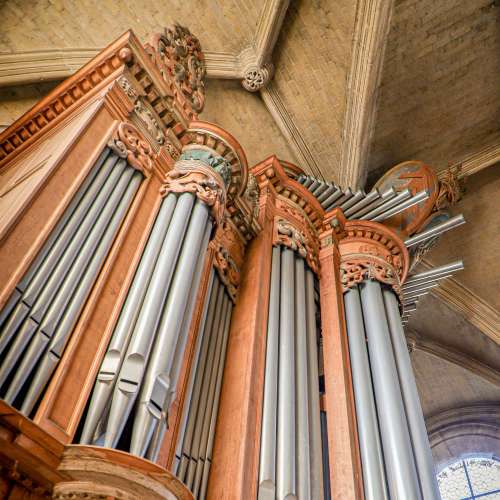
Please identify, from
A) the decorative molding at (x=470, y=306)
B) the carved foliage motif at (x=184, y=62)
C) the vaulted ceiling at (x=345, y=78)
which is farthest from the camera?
the decorative molding at (x=470, y=306)

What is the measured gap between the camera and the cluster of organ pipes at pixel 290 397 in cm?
305

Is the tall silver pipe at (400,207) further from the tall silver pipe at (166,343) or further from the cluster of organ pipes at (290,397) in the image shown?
the tall silver pipe at (166,343)

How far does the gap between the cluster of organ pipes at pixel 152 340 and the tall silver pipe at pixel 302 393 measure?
1034 mm

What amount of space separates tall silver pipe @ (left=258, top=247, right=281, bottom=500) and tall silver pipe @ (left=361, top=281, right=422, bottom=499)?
3.18 ft

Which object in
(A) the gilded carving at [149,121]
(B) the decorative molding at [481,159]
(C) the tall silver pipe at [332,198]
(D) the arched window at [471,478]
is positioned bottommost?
(A) the gilded carving at [149,121]

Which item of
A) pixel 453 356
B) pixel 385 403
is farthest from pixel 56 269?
pixel 453 356

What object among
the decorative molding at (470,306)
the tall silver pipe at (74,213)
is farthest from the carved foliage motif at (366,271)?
the decorative molding at (470,306)

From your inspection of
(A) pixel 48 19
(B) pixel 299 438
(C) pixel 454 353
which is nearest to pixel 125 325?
(B) pixel 299 438

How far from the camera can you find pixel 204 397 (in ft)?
11.0

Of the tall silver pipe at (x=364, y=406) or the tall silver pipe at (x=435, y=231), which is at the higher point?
the tall silver pipe at (x=435, y=231)

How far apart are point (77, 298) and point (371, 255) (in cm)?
366

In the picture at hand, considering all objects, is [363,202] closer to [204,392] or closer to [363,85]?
[363,85]

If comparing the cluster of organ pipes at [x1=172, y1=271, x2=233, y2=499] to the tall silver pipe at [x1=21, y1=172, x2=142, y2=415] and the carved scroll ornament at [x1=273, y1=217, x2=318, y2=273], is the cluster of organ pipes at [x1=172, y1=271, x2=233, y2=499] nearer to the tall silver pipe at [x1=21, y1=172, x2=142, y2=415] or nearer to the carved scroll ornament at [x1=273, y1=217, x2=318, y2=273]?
the tall silver pipe at [x1=21, y1=172, x2=142, y2=415]

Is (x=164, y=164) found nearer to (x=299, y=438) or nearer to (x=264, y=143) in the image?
(x=299, y=438)
